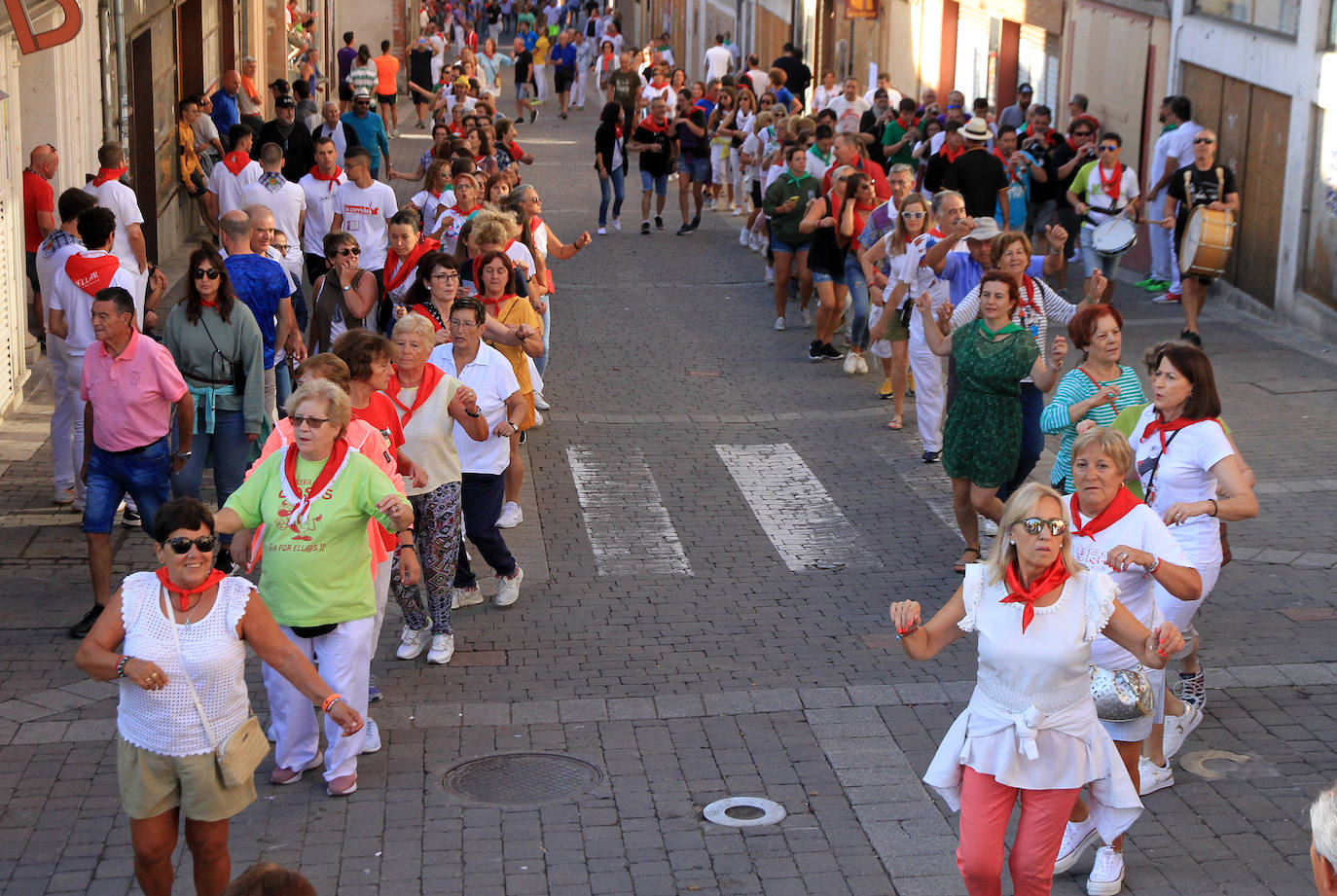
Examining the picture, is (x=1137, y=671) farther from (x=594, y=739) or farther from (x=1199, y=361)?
(x=594, y=739)

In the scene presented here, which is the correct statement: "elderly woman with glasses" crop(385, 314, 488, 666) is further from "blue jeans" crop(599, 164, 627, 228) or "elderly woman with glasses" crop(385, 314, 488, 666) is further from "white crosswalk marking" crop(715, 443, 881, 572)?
"blue jeans" crop(599, 164, 627, 228)

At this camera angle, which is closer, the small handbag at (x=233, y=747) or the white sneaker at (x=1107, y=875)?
the small handbag at (x=233, y=747)

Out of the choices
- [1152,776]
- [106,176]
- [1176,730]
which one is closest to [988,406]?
[1176,730]

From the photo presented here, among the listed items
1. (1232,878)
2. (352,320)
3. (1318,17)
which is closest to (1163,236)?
(1318,17)

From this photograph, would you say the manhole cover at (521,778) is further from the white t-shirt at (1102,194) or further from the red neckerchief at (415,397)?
the white t-shirt at (1102,194)

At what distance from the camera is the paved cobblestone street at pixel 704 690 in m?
6.46

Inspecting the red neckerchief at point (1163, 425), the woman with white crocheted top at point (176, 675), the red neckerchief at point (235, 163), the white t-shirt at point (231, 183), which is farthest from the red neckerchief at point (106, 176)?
the red neckerchief at point (1163, 425)

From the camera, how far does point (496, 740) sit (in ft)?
25.0

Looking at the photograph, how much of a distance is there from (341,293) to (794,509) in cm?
339

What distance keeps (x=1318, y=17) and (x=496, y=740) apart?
12.7 metres

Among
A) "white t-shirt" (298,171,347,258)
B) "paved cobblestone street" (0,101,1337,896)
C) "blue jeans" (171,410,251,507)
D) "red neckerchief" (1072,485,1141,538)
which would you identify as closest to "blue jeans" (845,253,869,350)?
"paved cobblestone street" (0,101,1337,896)

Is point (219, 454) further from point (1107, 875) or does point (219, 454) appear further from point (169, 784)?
point (1107, 875)

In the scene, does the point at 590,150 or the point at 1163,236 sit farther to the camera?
the point at 590,150

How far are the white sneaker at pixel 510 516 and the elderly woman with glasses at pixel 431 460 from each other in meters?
2.34
